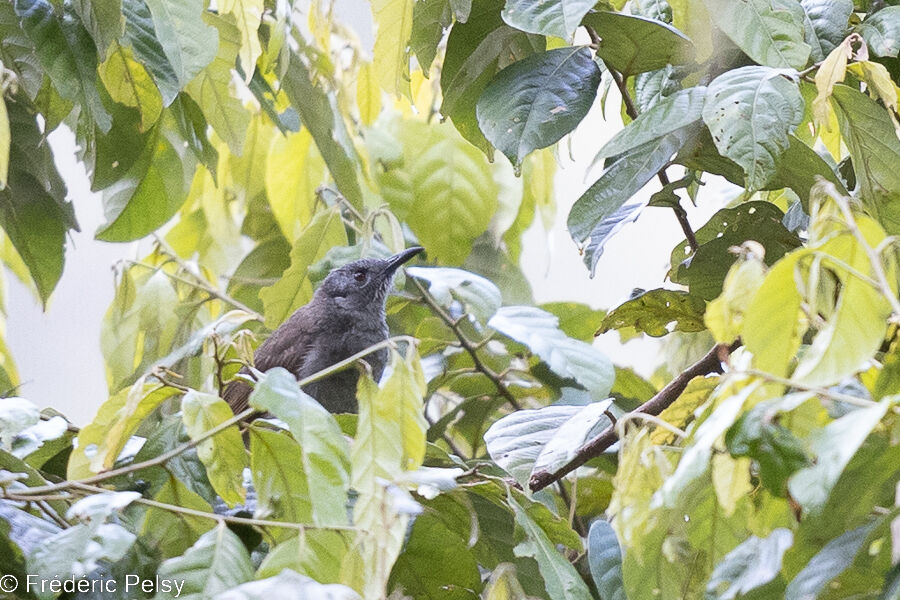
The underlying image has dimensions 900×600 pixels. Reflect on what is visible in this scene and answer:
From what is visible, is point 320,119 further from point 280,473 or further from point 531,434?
point 280,473

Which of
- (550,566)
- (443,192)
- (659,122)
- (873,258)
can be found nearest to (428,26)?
(659,122)

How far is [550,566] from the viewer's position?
142cm

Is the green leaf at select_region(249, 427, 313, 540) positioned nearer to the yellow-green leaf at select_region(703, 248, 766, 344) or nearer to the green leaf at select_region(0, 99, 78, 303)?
the yellow-green leaf at select_region(703, 248, 766, 344)

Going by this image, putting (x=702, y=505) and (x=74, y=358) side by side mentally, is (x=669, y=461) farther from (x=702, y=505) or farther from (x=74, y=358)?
(x=74, y=358)

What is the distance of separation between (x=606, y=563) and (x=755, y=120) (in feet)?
2.12

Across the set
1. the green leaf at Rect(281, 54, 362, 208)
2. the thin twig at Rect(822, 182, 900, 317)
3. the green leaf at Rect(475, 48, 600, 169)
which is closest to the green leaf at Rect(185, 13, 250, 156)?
the green leaf at Rect(281, 54, 362, 208)

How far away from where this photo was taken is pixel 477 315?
2.05 metres

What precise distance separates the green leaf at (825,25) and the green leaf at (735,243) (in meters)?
0.27

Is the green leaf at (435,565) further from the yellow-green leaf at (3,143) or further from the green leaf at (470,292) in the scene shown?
the yellow-green leaf at (3,143)

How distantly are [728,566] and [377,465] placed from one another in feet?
1.36

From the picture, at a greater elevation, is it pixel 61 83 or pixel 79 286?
pixel 61 83

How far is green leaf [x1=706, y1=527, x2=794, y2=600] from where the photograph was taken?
0.89m

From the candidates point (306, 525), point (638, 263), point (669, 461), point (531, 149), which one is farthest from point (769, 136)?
point (638, 263)

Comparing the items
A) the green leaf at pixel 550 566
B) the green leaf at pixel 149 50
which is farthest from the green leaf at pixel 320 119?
the green leaf at pixel 550 566
